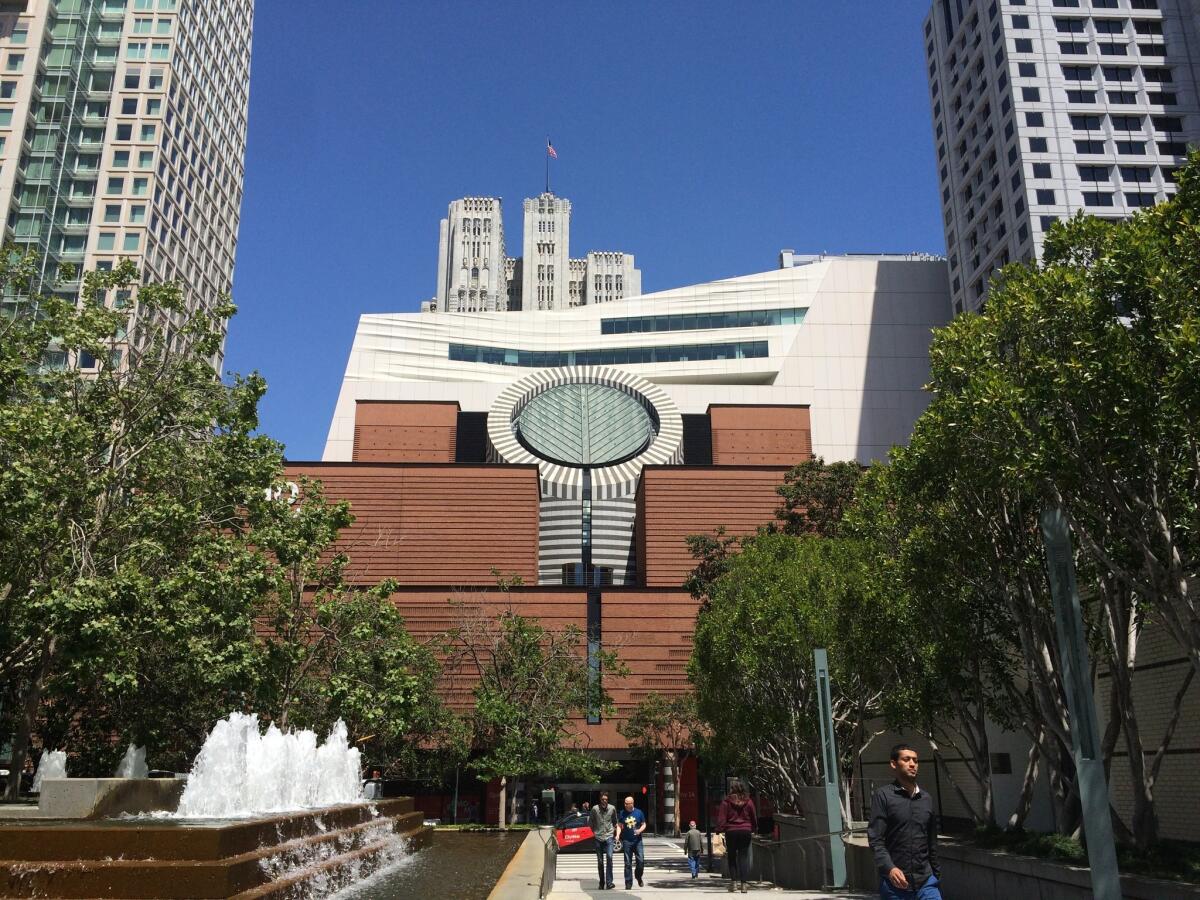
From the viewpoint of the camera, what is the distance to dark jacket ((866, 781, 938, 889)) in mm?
6824

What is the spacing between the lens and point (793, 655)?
22.8 m

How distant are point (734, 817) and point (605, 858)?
12.7ft

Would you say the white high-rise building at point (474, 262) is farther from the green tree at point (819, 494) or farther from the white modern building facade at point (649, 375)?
the green tree at point (819, 494)

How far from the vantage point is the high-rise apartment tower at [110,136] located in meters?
66.6

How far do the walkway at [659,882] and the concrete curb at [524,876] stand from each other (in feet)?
1.99

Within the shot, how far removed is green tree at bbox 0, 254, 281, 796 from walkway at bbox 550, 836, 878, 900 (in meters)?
9.16

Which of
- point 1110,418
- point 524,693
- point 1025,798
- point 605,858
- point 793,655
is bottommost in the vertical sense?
point 605,858

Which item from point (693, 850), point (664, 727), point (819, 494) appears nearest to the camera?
point (693, 850)

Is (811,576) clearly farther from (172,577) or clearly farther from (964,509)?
(172,577)

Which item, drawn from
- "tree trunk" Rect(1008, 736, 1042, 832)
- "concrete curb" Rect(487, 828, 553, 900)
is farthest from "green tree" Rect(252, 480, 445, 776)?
"tree trunk" Rect(1008, 736, 1042, 832)

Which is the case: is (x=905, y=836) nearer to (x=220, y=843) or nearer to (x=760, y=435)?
(x=220, y=843)

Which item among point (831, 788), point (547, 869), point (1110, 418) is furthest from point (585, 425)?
point (1110, 418)

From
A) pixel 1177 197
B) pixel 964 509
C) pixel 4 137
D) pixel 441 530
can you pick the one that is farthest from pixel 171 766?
pixel 4 137

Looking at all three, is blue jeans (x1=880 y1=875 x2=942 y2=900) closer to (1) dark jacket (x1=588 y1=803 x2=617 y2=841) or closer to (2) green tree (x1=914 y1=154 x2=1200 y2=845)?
(2) green tree (x1=914 y1=154 x2=1200 y2=845)
